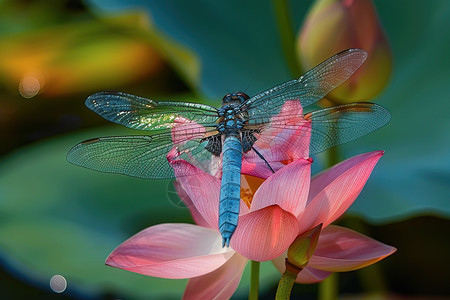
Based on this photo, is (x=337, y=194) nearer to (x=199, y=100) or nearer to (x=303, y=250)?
(x=303, y=250)

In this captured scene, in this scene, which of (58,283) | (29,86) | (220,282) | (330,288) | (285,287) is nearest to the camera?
(285,287)

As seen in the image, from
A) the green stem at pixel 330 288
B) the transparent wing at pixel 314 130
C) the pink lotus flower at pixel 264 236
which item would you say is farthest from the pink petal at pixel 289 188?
the green stem at pixel 330 288

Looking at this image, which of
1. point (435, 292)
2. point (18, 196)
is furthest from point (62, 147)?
point (435, 292)

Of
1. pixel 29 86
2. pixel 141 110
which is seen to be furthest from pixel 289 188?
pixel 29 86

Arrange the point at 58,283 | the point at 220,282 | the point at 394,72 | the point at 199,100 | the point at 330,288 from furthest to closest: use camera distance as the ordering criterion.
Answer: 1. the point at 199,100
2. the point at 394,72
3. the point at 58,283
4. the point at 330,288
5. the point at 220,282

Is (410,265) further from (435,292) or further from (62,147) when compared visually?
(62,147)

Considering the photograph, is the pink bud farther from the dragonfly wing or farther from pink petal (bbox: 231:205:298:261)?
the dragonfly wing

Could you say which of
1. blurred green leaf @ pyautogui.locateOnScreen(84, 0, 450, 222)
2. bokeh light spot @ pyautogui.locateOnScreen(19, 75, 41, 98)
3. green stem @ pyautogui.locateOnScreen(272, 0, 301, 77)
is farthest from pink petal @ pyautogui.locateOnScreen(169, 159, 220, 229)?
bokeh light spot @ pyautogui.locateOnScreen(19, 75, 41, 98)

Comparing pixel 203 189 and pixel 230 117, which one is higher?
pixel 230 117
